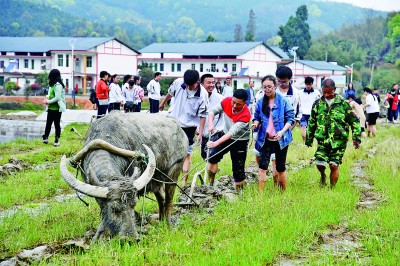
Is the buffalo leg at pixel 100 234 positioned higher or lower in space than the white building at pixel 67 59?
lower

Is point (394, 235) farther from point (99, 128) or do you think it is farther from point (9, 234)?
point (9, 234)

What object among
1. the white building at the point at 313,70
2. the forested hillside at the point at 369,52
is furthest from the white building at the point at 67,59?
the forested hillside at the point at 369,52

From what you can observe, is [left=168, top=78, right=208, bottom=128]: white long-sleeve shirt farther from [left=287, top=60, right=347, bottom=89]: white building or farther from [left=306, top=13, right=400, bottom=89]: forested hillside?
[left=306, top=13, right=400, bottom=89]: forested hillside

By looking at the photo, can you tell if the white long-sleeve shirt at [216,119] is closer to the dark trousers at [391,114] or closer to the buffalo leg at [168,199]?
the buffalo leg at [168,199]

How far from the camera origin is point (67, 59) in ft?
206

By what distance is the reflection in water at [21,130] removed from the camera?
2056 cm

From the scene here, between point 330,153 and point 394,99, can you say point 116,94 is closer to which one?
point 330,153

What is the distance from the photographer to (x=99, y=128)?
6980 mm

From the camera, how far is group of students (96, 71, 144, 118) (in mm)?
17672

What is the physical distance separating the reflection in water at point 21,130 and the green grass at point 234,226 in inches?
391

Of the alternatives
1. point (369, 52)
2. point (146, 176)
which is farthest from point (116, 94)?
point (369, 52)

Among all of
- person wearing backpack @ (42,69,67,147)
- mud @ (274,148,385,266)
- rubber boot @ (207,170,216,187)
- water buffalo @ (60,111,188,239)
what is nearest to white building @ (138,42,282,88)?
person wearing backpack @ (42,69,67,147)

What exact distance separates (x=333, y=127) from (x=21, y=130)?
53.2 feet

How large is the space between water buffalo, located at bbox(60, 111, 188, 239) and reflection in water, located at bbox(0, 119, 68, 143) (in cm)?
1290
